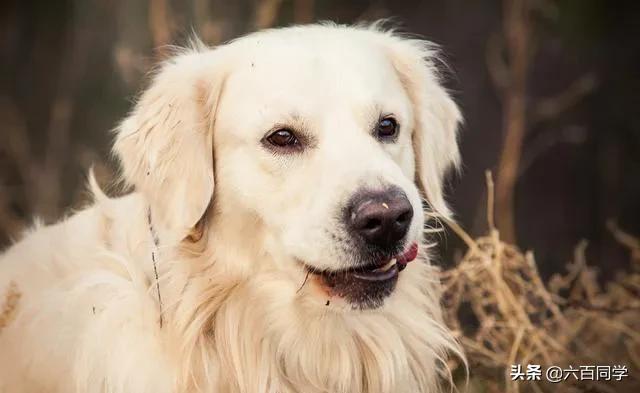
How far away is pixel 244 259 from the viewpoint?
2.91 m

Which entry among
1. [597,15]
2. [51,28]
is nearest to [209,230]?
[51,28]

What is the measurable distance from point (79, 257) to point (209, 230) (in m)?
0.46

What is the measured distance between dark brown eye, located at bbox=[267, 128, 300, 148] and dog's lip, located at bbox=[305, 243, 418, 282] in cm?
36

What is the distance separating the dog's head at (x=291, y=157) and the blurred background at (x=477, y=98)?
227 cm

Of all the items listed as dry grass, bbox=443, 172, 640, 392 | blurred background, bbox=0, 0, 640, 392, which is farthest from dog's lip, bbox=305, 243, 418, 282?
blurred background, bbox=0, 0, 640, 392

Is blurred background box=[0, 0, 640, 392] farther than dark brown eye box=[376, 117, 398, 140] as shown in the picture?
Yes

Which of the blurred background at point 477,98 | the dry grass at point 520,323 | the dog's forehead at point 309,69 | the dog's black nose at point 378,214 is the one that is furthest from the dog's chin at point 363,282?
the blurred background at point 477,98

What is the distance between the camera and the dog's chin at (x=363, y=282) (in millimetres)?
2727

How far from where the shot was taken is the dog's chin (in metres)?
2.73

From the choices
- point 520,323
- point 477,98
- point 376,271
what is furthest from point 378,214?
point 477,98

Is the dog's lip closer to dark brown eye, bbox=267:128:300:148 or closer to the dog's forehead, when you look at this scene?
dark brown eye, bbox=267:128:300:148

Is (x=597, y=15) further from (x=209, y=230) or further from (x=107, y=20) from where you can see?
(x=209, y=230)

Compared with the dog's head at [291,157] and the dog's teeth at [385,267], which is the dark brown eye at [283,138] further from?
the dog's teeth at [385,267]

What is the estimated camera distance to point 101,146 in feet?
21.8
